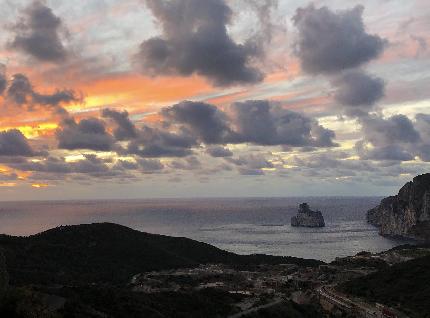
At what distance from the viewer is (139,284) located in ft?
410

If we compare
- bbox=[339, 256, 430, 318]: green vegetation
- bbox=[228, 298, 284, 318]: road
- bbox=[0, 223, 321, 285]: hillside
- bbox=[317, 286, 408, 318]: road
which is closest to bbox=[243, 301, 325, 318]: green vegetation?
bbox=[228, 298, 284, 318]: road

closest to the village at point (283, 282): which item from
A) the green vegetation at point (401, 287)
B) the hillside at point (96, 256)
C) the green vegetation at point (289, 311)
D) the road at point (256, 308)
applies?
the road at point (256, 308)

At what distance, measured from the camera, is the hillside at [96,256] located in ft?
433

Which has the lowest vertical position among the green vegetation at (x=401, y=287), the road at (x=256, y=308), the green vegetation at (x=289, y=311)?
the green vegetation at (x=289, y=311)

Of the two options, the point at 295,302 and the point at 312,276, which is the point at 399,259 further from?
the point at 295,302

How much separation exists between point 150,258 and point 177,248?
26.7 meters

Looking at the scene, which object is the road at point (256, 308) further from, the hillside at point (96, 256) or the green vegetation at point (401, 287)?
the hillside at point (96, 256)

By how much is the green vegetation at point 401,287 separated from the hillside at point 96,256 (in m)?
51.9

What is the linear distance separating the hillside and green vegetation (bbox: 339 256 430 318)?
170ft

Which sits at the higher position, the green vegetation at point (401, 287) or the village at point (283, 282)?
the green vegetation at point (401, 287)

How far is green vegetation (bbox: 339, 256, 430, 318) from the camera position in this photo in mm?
95375

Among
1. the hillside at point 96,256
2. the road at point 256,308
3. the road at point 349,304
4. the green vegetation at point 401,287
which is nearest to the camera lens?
the road at point 256,308

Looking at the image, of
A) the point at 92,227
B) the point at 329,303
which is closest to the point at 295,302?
the point at 329,303

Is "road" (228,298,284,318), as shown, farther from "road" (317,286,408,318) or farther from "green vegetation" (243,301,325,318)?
"road" (317,286,408,318)
